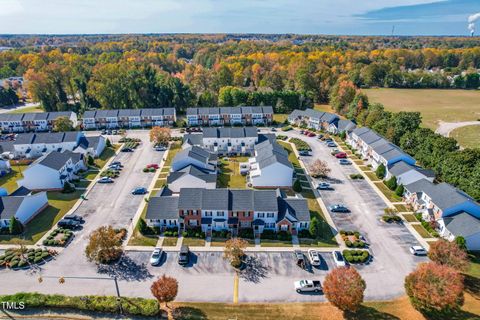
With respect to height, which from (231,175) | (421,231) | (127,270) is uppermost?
(231,175)

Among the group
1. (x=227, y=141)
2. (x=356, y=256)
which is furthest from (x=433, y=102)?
(x=356, y=256)

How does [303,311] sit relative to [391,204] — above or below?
below

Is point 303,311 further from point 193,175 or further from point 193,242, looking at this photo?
point 193,175

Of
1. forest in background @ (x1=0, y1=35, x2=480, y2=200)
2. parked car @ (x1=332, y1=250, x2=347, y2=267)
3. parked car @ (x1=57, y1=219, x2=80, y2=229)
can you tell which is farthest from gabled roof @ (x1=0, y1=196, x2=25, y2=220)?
forest in background @ (x1=0, y1=35, x2=480, y2=200)

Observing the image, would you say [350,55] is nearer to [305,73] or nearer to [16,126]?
[305,73]

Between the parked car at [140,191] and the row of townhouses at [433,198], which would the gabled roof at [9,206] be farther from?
the row of townhouses at [433,198]

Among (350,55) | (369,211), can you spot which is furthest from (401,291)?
(350,55)

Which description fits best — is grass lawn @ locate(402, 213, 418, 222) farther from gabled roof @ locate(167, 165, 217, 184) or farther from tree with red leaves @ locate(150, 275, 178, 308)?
tree with red leaves @ locate(150, 275, 178, 308)
